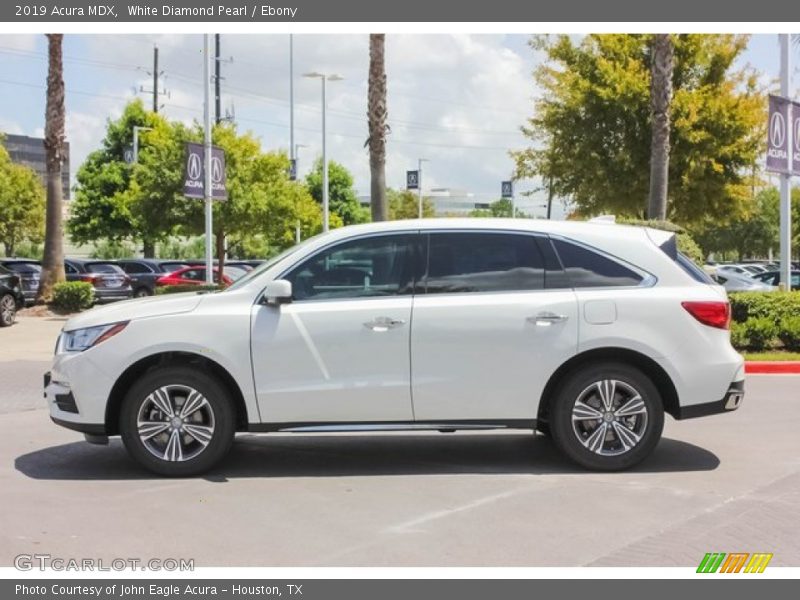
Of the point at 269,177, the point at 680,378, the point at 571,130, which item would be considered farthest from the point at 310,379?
the point at 269,177

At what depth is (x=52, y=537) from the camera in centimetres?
546

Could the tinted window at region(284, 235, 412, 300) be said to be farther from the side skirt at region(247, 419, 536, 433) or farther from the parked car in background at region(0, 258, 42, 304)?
the parked car in background at region(0, 258, 42, 304)

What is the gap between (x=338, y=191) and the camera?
70188mm

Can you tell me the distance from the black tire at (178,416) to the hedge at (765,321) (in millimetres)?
9591

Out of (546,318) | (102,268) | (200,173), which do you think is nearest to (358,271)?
(546,318)

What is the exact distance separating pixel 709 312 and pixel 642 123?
20.4 metres

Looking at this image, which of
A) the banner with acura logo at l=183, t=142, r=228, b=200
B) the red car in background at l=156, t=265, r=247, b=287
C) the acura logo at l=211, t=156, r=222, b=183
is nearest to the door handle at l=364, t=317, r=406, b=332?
the banner with acura logo at l=183, t=142, r=228, b=200

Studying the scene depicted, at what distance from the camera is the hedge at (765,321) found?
14.1 metres

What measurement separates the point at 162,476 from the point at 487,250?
2.83m

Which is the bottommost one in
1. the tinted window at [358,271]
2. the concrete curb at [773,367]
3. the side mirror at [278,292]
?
the concrete curb at [773,367]

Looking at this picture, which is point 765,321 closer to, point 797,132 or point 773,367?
point 773,367

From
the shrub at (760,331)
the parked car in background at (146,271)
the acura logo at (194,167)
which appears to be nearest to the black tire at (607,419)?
the shrub at (760,331)

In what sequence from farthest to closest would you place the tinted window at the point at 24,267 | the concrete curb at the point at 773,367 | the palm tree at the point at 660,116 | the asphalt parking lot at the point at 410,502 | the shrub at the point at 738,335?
the tinted window at the point at 24,267 → the palm tree at the point at 660,116 → the shrub at the point at 738,335 → the concrete curb at the point at 773,367 → the asphalt parking lot at the point at 410,502

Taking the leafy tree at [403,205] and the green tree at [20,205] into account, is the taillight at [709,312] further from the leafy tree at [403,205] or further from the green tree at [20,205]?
the leafy tree at [403,205]
